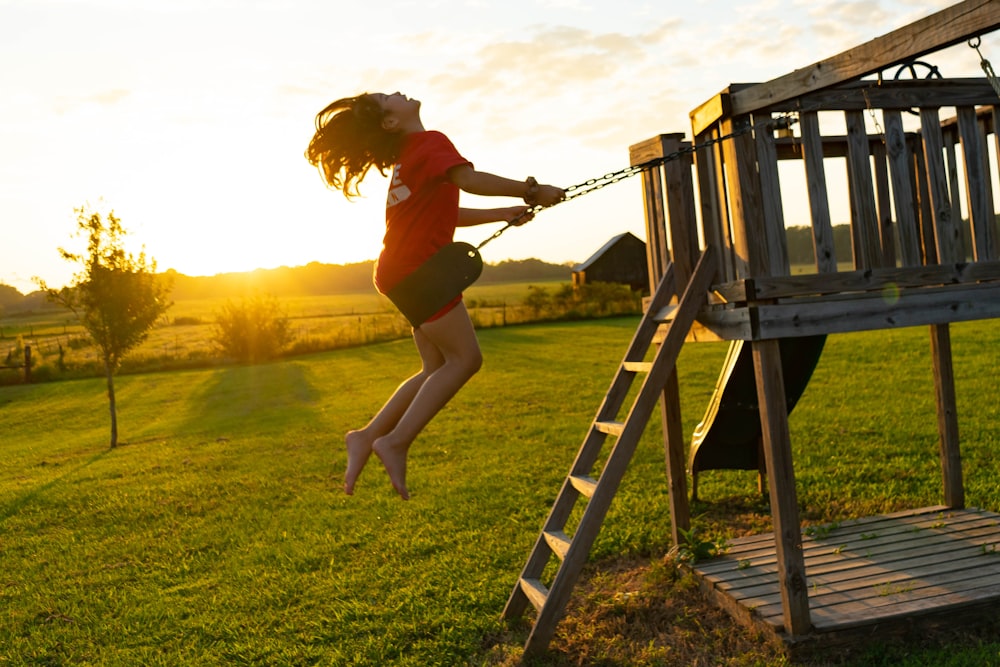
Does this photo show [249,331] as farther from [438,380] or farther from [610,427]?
[438,380]

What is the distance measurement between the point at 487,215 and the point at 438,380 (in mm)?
980

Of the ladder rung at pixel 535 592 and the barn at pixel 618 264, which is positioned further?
the barn at pixel 618 264

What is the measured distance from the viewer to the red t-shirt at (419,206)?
359 centimetres

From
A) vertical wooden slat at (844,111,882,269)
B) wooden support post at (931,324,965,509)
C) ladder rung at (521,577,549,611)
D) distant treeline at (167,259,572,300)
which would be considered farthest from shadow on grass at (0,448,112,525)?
distant treeline at (167,259,572,300)

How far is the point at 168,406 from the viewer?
23.2 meters

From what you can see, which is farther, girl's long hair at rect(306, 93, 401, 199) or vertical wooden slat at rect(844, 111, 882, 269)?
vertical wooden slat at rect(844, 111, 882, 269)

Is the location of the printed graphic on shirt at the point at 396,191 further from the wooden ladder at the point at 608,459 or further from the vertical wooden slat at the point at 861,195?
the vertical wooden slat at the point at 861,195

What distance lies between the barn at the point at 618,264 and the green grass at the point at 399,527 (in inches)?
1574

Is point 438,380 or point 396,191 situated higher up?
point 396,191

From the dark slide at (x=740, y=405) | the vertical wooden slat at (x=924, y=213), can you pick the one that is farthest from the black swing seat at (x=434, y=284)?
the dark slide at (x=740, y=405)

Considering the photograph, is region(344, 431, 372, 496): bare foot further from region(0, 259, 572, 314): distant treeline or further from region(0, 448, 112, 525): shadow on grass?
region(0, 259, 572, 314): distant treeline

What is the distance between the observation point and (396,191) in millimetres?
3691

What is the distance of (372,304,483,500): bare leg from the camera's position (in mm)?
3600

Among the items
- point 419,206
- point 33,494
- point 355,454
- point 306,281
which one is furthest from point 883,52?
point 306,281
